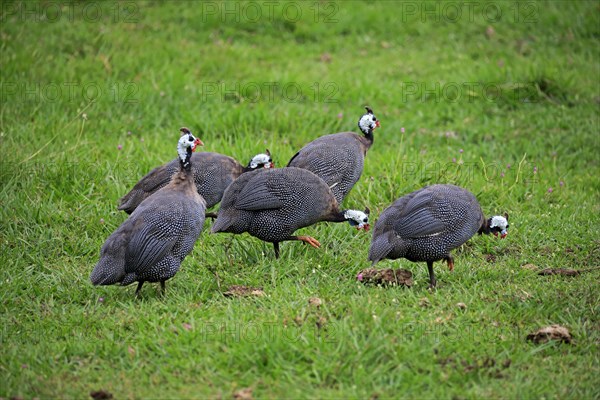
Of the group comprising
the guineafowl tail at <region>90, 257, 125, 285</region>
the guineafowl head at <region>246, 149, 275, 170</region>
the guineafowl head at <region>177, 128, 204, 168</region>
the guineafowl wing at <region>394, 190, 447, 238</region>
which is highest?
the guineafowl head at <region>177, 128, 204, 168</region>

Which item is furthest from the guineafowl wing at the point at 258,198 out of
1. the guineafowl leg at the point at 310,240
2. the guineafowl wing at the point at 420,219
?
the guineafowl wing at the point at 420,219

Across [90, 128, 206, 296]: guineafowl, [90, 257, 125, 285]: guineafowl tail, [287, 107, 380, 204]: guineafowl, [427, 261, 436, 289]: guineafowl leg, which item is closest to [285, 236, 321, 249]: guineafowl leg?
[287, 107, 380, 204]: guineafowl

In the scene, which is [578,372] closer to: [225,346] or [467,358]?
[467,358]

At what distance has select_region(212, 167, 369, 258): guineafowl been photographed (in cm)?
539

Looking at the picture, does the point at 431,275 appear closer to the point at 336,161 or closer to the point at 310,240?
the point at 310,240

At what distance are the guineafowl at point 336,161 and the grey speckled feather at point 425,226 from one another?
0.92 meters

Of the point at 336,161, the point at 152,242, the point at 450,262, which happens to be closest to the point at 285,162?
the point at 336,161

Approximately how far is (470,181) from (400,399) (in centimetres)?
330

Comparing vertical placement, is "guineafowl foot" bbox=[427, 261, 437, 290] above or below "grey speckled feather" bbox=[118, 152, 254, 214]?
below

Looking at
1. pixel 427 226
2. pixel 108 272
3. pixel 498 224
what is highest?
pixel 427 226

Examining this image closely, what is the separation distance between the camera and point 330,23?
10164 millimetres

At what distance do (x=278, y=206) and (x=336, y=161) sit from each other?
2.69 feet

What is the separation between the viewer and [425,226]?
495cm

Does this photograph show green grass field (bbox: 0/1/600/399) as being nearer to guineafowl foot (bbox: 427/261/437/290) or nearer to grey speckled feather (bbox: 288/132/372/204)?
guineafowl foot (bbox: 427/261/437/290)
